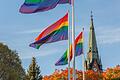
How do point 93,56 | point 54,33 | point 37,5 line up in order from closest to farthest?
point 37,5 → point 54,33 → point 93,56

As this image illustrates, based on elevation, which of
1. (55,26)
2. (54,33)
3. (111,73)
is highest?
(111,73)

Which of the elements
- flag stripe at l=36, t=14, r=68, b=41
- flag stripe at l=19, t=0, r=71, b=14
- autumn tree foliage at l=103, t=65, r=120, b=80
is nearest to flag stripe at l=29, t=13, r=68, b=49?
flag stripe at l=36, t=14, r=68, b=41

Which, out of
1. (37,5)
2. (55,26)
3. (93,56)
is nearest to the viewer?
(37,5)

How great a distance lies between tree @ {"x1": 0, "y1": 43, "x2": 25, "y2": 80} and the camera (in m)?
72.3

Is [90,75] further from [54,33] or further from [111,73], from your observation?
[54,33]

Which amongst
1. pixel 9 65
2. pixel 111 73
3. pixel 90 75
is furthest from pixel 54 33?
pixel 111 73

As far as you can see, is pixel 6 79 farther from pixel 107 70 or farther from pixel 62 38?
pixel 107 70

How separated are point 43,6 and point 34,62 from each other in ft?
195

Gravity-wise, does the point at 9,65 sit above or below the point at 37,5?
above

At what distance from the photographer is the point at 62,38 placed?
3256 cm

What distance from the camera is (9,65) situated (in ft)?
246

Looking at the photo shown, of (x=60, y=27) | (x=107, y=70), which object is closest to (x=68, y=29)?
(x=60, y=27)

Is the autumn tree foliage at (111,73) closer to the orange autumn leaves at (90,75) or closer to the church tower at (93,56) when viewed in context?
the orange autumn leaves at (90,75)

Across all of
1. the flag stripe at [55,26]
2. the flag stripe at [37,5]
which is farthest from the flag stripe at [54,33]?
the flag stripe at [37,5]
